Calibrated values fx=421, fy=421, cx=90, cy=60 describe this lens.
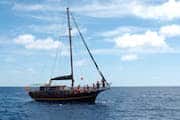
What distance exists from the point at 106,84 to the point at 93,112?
11253 mm

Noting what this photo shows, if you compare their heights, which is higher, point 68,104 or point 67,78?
point 67,78

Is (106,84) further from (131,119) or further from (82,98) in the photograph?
(131,119)

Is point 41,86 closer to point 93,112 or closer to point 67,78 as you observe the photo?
point 67,78

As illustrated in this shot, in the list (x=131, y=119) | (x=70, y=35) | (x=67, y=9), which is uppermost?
(x=67, y=9)

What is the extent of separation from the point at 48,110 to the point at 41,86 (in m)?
14.2

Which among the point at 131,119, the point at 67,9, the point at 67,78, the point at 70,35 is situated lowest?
the point at 131,119

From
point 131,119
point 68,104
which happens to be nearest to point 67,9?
point 68,104

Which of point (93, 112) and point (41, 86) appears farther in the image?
point (41, 86)

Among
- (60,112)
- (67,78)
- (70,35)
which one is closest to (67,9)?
(70,35)

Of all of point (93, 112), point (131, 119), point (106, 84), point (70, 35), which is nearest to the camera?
point (131, 119)

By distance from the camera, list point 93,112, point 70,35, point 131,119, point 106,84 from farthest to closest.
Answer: point 70,35 → point 106,84 → point 93,112 → point 131,119

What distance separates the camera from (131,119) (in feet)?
199

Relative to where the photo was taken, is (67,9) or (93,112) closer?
(93,112)

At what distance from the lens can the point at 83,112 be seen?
66.1 metres
